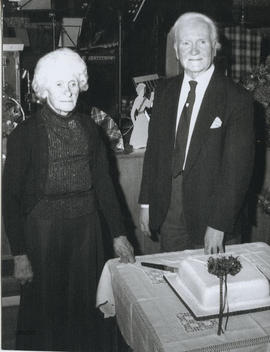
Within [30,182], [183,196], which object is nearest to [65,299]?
[30,182]

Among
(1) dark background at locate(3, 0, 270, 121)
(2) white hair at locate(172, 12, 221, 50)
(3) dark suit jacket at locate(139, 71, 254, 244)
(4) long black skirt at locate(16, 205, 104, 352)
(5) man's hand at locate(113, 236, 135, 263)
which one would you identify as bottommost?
(4) long black skirt at locate(16, 205, 104, 352)

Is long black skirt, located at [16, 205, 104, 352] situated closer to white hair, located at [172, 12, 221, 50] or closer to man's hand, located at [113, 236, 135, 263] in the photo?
man's hand, located at [113, 236, 135, 263]

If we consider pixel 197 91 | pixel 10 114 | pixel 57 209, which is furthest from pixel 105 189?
pixel 10 114

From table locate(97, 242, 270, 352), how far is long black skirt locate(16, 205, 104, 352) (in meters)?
0.30


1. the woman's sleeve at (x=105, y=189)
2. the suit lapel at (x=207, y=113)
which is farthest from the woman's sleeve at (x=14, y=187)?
the suit lapel at (x=207, y=113)

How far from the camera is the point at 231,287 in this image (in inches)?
39.1

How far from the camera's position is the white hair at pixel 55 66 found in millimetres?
1424

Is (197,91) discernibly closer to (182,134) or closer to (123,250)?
(182,134)

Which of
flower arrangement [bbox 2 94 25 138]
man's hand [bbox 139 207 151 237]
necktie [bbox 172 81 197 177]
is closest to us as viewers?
necktie [bbox 172 81 197 177]

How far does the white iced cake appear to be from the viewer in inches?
38.7

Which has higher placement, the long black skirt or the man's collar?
the man's collar

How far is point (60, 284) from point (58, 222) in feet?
0.82

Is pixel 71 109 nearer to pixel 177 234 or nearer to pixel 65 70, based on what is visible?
pixel 65 70

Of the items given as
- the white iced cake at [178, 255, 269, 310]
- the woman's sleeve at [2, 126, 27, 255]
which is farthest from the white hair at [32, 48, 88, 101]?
the white iced cake at [178, 255, 269, 310]
